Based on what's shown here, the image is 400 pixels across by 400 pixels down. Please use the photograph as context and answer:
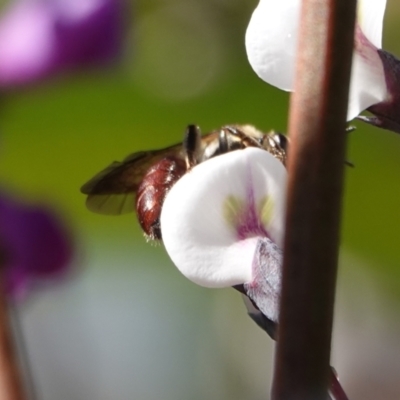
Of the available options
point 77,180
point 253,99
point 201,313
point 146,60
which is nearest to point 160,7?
point 146,60

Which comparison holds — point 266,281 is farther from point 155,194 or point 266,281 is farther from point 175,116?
point 175,116

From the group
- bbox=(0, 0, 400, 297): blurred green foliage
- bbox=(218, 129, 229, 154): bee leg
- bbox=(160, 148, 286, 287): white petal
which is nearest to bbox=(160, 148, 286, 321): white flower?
bbox=(160, 148, 286, 287): white petal

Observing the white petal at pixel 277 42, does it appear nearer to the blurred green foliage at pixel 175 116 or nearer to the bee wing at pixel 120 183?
the bee wing at pixel 120 183

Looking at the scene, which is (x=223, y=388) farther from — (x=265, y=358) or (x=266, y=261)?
(x=266, y=261)

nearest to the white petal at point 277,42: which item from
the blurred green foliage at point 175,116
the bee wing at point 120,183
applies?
the bee wing at point 120,183

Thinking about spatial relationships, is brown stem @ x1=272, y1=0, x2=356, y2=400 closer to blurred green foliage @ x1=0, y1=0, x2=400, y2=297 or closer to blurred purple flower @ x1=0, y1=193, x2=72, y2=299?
blurred purple flower @ x1=0, y1=193, x2=72, y2=299
